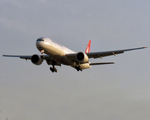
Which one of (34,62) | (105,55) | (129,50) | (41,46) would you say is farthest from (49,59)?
(129,50)

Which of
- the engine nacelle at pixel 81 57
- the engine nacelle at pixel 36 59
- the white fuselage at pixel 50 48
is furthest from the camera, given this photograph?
the engine nacelle at pixel 36 59

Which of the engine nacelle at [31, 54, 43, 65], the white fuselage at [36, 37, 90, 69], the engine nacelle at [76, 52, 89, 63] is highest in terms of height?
the white fuselage at [36, 37, 90, 69]

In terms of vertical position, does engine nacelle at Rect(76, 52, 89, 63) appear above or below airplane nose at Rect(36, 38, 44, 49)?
below

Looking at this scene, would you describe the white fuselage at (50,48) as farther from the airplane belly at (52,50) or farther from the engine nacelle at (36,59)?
the engine nacelle at (36,59)

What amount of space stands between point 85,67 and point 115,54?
6.53 m

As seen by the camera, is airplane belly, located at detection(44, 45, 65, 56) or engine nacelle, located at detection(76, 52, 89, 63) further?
engine nacelle, located at detection(76, 52, 89, 63)

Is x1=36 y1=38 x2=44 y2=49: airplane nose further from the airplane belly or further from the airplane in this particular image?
the airplane belly

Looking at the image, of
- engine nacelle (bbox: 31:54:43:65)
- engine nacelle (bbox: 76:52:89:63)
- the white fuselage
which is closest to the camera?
the white fuselage

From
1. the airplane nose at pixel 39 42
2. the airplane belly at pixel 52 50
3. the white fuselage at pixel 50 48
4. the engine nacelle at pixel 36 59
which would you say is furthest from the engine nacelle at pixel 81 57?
the engine nacelle at pixel 36 59

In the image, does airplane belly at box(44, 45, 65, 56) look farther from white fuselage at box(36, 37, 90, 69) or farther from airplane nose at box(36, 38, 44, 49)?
airplane nose at box(36, 38, 44, 49)

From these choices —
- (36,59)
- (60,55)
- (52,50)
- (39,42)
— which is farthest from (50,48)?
(36,59)

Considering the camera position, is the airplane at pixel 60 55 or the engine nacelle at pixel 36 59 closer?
the airplane at pixel 60 55

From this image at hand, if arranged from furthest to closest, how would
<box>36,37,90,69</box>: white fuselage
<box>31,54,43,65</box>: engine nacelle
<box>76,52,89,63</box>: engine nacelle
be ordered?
<box>31,54,43,65</box>: engine nacelle, <box>76,52,89,63</box>: engine nacelle, <box>36,37,90,69</box>: white fuselage

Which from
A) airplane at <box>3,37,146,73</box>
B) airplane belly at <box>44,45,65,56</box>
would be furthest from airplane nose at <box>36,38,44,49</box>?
airplane belly at <box>44,45,65,56</box>
